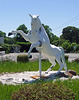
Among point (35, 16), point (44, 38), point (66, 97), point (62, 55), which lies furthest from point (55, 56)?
point (66, 97)

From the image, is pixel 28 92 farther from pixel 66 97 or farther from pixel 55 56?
pixel 55 56

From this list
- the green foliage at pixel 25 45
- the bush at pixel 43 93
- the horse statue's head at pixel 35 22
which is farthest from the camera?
the green foliage at pixel 25 45

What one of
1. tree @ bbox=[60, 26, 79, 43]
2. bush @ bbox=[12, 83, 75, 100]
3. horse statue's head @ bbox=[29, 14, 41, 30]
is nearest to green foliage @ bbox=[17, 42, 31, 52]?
tree @ bbox=[60, 26, 79, 43]

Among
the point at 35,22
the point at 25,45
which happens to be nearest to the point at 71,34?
the point at 25,45

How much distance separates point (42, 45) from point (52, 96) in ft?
10.7

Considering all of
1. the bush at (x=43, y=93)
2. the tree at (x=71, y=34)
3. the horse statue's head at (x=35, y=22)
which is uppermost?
the tree at (x=71, y=34)

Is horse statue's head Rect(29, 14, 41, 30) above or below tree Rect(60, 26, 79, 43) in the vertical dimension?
below

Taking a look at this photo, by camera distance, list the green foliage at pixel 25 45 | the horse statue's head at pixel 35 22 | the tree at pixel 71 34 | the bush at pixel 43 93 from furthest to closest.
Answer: the tree at pixel 71 34 → the green foliage at pixel 25 45 → the horse statue's head at pixel 35 22 → the bush at pixel 43 93

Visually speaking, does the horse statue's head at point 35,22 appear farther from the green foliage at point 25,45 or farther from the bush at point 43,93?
the green foliage at point 25,45

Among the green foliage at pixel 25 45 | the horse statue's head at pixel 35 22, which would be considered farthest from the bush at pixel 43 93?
the green foliage at pixel 25 45

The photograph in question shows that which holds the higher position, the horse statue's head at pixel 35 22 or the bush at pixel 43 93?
the horse statue's head at pixel 35 22

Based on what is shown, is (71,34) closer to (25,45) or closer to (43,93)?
(25,45)

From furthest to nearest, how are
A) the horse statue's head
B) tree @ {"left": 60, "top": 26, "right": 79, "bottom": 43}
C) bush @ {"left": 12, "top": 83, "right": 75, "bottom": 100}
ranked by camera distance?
tree @ {"left": 60, "top": 26, "right": 79, "bottom": 43}
the horse statue's head
bush @ {"left": 12, "top": 83, "right": 75, "bottom": 100}

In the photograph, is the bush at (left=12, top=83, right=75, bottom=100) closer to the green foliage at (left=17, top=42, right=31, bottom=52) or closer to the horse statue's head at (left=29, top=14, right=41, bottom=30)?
the horse statue's head at (left=29, top=14, right=41, bottom=30)
